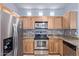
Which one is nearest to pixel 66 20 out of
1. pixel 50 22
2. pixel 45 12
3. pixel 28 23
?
pixel 50 22

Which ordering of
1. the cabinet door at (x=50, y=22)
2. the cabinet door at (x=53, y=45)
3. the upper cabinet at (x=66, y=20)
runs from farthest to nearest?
the cabinet door at (x=50, y=22) < the cabinet door at (x=53, y=45) < the upper cabinet at (x=66, y=20)

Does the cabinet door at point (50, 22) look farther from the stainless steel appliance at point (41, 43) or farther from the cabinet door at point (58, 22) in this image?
the stainless steel appliance at point (41, 43)

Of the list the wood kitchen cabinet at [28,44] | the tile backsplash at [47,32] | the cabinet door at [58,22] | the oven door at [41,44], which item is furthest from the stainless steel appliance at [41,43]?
the cabinet door at [58,22]

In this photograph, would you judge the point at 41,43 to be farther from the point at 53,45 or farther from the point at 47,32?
the point at 47,32

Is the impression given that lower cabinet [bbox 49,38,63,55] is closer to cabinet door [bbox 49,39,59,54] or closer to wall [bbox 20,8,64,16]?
cabinet door [bbox 49,39,59,54]

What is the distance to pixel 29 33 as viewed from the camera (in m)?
5.91

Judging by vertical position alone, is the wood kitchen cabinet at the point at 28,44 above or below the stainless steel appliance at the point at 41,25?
below

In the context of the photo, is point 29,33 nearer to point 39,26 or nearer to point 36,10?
point 39,26

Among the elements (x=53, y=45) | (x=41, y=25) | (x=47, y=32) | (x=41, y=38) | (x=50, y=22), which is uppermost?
(x=50, y=22)

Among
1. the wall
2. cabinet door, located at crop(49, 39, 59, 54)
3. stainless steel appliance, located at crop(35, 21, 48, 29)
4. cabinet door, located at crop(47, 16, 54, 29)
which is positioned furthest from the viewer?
cabinet door, located at crop(47, 16, 54, 29)

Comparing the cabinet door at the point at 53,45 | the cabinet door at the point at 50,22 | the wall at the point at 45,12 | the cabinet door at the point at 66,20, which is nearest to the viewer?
the cabinet door at the point at 66,20

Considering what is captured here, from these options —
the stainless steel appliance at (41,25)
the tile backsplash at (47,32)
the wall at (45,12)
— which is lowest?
the tile backsplash at (47,32)

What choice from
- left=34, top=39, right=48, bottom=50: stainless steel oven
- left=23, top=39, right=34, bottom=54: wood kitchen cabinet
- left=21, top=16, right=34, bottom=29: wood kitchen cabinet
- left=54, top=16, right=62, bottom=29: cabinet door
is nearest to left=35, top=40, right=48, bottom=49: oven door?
left=34, top=39, right=48, bottom=50: stainless steel oven

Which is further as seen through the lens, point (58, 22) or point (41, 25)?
point (58, 22)
